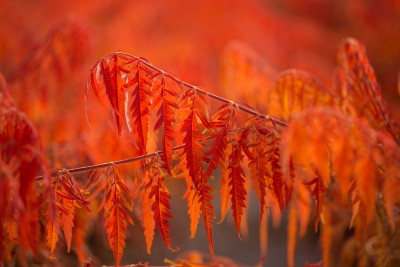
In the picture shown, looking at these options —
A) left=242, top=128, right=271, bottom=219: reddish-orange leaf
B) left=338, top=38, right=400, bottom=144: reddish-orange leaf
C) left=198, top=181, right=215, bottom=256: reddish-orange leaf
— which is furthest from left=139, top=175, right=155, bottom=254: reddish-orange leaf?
left=338, top=38, right=400, bottom=144: reddish-orange leaf

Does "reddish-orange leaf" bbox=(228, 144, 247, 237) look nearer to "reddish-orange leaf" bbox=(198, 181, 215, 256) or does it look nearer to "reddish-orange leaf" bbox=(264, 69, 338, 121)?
"reddish-orange leaf" bbox=(198, 181, 215, 256)

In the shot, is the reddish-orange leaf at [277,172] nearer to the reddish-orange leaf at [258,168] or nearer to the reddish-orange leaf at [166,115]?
the reddish-orange leaf at [258,168]

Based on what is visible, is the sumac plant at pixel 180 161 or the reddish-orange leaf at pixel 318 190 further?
the reddish-orange leaf at pixel 318 190

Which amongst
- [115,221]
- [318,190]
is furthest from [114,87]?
[318,190]

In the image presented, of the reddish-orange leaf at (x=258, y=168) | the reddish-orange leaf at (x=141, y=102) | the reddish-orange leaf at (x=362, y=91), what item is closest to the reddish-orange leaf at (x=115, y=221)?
the reddish-orange leaf at (x=141, y=102)

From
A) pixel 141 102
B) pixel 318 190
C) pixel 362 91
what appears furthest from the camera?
pixel 362 91

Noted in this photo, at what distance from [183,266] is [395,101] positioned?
156 inches

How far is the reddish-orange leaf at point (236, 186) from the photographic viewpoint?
3.54ft

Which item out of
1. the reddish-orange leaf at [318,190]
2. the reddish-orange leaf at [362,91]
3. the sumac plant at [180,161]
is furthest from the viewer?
the reddish-orange leaf at [362,91]

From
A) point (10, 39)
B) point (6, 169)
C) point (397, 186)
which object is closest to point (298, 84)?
point (397, 186)

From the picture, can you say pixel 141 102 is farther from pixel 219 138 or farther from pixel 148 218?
pixel 148 218

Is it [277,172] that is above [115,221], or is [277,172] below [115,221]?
above

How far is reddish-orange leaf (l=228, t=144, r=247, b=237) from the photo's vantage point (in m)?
1.08

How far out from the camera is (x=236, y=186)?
43.3 inches
